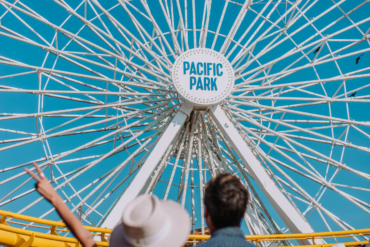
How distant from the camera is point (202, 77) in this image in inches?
458

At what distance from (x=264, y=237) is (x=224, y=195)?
6.61m

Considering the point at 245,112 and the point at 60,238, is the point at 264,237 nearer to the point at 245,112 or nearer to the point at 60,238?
the point at 60,238

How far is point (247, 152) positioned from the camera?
38.5 ft

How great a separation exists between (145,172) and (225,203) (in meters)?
9.48

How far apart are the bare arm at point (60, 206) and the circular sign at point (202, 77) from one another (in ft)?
30.7

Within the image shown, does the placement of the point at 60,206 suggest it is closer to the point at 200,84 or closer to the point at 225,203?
the point at 225,203

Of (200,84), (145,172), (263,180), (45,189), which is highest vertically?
(200,84)

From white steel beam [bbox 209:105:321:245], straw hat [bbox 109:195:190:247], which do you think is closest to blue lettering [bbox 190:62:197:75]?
white steel beam [bbox 209:105:321:245]

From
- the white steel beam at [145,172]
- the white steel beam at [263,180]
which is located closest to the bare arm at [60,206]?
the white steel beam at [145,172]

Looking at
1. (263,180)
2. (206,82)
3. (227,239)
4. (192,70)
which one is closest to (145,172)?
(206,82)

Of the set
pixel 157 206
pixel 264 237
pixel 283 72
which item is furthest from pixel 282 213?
pixel 157 206

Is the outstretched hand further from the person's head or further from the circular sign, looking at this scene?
the circular sign

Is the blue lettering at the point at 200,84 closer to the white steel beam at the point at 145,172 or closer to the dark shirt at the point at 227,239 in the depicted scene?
A: the white steel beam at the point at 145,172

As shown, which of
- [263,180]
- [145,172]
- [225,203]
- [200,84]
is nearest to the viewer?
[225,203]
